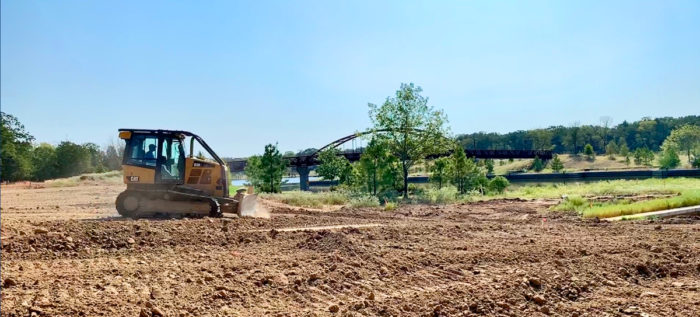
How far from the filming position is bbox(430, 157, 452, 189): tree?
130 feet

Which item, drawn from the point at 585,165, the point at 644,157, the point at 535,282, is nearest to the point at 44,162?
the point at 535,282

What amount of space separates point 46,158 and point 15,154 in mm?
13698

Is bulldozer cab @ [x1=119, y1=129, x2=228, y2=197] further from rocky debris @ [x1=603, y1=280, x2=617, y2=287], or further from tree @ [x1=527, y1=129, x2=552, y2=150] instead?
tree @ [x1=527, y1=129, x2=552, y2=150]

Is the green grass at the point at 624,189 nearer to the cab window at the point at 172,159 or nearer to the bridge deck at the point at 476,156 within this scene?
the cab window at the point at 172,159

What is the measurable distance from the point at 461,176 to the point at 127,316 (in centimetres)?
3654

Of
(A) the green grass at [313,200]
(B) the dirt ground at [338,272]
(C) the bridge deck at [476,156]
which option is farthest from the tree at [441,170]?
(B) the dirt ground at [338,272]

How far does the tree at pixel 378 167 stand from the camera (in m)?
33.3

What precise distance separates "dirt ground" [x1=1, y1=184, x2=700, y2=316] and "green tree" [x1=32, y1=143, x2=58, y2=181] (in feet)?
140

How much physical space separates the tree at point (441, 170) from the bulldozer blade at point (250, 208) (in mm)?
25841

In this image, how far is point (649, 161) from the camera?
6700 cm

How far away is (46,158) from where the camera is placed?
49031mm

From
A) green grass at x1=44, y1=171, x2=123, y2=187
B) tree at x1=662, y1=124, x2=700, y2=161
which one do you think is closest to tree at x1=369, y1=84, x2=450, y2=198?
green grass at x1=44, y1=171, x2=123, y2=187

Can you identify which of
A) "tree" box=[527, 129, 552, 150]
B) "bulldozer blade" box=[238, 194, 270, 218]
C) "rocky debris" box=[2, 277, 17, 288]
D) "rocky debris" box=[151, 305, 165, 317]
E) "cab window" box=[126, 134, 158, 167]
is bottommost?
"rocky debris" box=[151, 305, 165, 317]

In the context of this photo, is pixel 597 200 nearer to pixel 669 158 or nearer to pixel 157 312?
pixel 157 312
